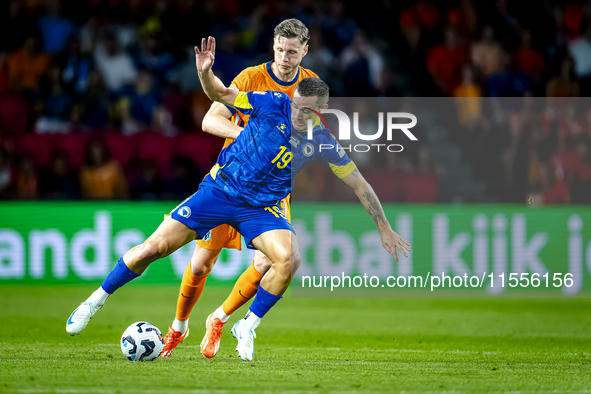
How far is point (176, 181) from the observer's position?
37.7 feet

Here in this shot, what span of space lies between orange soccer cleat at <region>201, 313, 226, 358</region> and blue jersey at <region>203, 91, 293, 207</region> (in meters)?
1.04

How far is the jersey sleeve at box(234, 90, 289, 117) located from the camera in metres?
5.69

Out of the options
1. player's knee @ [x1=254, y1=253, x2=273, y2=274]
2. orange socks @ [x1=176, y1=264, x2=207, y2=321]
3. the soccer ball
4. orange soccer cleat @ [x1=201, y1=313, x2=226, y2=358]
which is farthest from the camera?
orange socks @ [x1=176, y1=264, x2=207, y2=321]

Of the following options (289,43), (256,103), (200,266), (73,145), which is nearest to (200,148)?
(73,145)

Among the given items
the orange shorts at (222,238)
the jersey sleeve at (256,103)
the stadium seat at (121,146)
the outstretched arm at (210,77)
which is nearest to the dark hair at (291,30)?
the jersey sleeve at (256,103)

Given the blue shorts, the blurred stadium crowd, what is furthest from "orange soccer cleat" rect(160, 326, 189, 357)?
the blurred stadium crowd

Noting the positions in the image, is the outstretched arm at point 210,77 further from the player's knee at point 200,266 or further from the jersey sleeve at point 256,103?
the player's knee at point 200,266

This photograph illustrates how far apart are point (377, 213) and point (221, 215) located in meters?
1.22

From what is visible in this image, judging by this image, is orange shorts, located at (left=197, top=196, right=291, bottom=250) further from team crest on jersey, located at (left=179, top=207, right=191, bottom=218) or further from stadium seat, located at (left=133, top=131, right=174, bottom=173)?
stadium seat, located at (left=133, top=131, right=174, bottom=173)

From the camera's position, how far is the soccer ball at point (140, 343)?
18.0 feet

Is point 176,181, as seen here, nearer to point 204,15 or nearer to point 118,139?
point 118,139

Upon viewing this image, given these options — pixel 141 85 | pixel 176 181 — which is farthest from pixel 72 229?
pixel 141 85

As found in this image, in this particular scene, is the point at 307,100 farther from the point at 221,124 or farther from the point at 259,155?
the point at 221,124

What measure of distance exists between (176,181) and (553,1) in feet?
26.2
